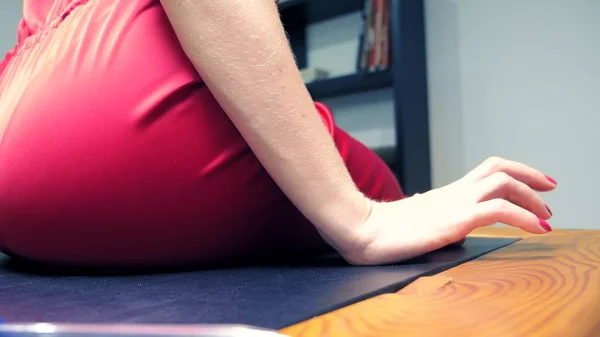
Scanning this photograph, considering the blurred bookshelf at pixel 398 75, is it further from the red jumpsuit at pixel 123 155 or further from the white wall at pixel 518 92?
the red jumpsuit at pixel 123 155

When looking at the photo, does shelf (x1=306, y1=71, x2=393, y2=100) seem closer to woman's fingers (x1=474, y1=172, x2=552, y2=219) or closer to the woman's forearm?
woman's fingers (x1=474, y1=172, x2=552, y2=219)

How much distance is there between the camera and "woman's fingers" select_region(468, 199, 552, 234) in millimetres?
568

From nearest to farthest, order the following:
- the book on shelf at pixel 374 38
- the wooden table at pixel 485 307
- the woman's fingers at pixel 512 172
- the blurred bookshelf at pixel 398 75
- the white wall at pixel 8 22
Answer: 1. the wooden table at pixel 485 307
2. the woman's fingers at pixel 512 172
3. the blurred bookshelf at pixel 398 75
4. the book on shelf at pixel 374 38
5. the white wall at pixel 8 22

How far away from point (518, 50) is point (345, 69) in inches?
28.5

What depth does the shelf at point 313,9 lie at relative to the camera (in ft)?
7.35

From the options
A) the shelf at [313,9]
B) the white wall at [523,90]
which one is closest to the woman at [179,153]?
the white wall at [523,90]

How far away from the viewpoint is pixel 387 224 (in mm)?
563

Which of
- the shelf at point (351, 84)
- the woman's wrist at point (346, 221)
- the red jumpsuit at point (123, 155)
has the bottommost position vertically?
the woman's wrist at point (346, 221)

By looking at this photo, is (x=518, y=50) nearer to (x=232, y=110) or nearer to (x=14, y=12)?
(x=232, y=110)

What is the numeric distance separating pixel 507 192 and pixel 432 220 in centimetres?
13

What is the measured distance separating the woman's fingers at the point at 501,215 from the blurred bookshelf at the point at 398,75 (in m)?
1.31

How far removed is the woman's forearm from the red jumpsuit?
33 millimetres

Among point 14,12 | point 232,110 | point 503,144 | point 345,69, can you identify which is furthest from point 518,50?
point 14,12

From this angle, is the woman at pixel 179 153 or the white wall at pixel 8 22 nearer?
the woman at pixel 179 153
